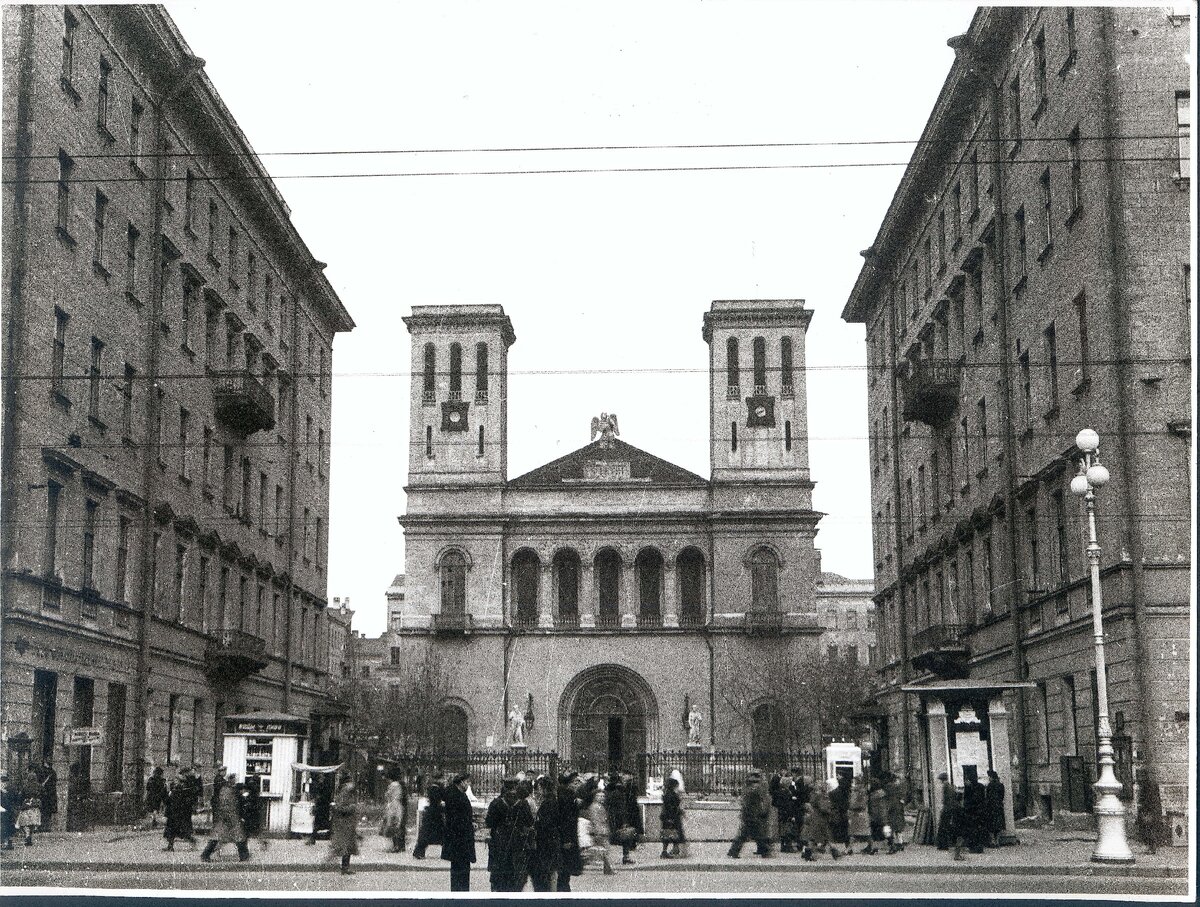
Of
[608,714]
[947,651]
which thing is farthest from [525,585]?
[947,651]

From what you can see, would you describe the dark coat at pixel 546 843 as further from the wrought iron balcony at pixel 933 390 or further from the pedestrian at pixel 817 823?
the wrought iron balcony at pixel 933 390

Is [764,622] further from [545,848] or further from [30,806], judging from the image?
[545,848]

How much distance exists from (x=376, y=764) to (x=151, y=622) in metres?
9.44

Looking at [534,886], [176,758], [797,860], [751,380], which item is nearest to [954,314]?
[797,860]

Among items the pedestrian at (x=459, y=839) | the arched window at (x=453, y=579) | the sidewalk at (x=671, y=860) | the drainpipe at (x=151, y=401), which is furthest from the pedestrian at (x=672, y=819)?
the arched window at (x=453, y=579)

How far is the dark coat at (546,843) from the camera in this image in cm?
1783

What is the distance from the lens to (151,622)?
33062 millimetres

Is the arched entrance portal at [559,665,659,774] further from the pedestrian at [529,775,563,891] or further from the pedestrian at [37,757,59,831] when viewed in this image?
the pedestrian at [529,775,563,891]

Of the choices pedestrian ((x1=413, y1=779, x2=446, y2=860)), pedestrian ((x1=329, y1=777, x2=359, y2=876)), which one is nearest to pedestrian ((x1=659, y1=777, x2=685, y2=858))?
pedestrian ((x1=413, y1=779, x2=446, y2=860))

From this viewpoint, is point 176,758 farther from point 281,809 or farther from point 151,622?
point 281,809

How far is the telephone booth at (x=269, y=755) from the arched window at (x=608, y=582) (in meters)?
43.8

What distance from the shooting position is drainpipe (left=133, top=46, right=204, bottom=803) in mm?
31750

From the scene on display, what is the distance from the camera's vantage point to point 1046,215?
29.9 meters

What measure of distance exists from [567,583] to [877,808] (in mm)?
48920
